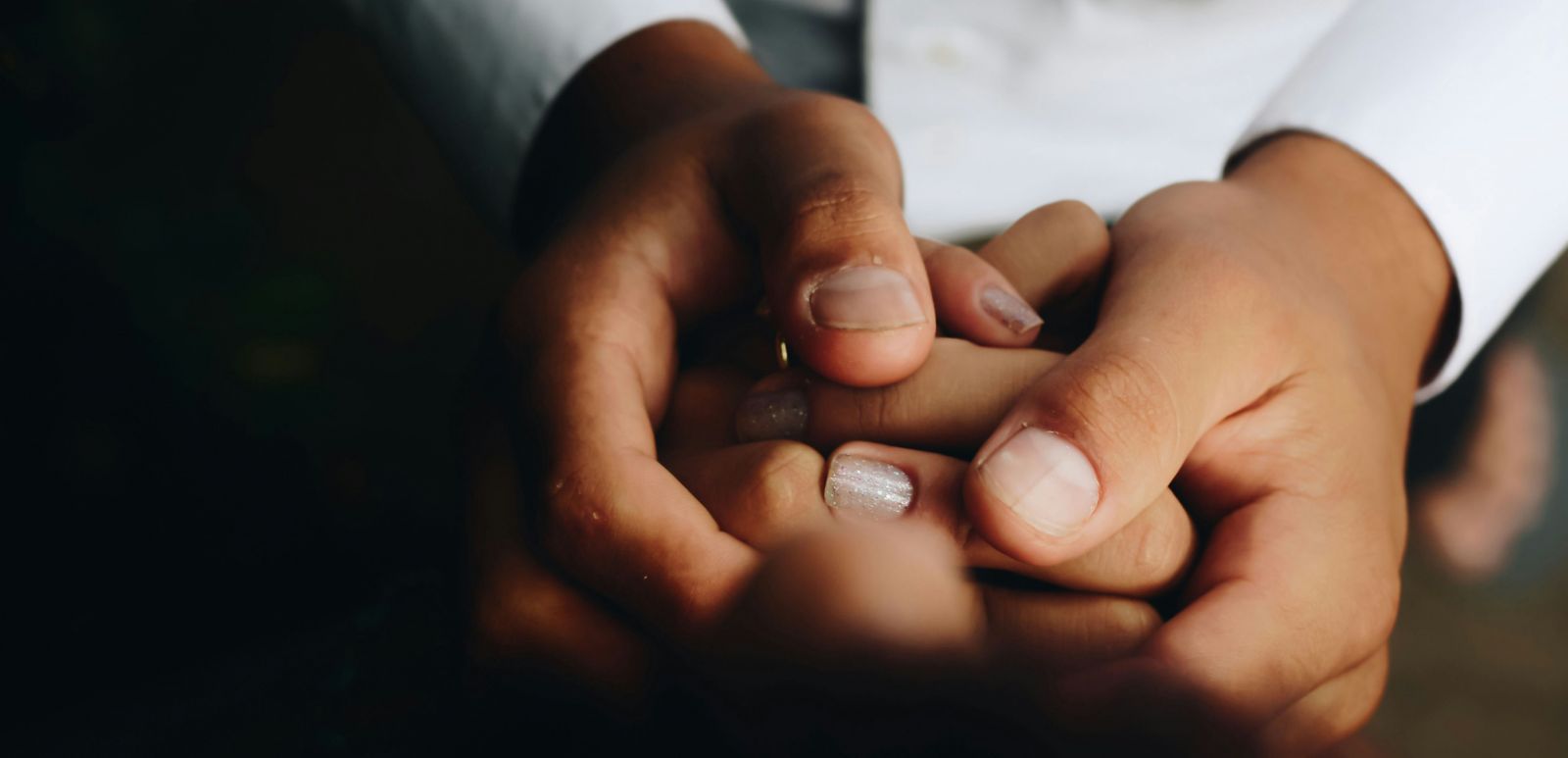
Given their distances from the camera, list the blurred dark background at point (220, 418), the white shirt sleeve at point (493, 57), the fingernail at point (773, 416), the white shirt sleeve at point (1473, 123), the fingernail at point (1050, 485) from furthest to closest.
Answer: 1. the blurred dark background at point (220, 418)
2. the white shirt sleeve at point (493, 57)
3. the white shirt sleeve at point (1473, 123)
4. the fingernail at point (773, 416)
5. the fingernail at point (1050, 485)

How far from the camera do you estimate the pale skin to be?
16.4 inches

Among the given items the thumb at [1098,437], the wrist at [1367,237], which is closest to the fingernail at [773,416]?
the thumb at [1098,437]

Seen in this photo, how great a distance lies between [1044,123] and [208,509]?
1.03 metres

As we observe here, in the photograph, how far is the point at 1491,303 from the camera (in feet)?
2.12

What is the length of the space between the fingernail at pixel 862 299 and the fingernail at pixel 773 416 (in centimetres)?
7

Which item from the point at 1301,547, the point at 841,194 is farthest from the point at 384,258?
the point at 1301,547

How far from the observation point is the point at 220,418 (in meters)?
1.18

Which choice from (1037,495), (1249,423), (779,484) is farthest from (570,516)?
(1249,423)

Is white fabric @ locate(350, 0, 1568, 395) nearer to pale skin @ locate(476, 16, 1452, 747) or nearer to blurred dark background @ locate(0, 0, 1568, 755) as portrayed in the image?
pale skin @ locate(476, 16, 1452, 747)

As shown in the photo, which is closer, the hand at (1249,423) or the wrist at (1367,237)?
the hand at (1249,423)

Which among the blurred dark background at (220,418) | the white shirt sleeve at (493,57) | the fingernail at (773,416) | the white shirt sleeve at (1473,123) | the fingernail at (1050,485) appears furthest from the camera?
the blurred dark background at (220,418)

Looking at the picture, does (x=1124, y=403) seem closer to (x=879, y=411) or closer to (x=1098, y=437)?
(x=1098, y=437)

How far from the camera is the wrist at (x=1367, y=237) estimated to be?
580mm

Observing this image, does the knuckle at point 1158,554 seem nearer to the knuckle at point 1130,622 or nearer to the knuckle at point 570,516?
the knuckle at point 1130,622
